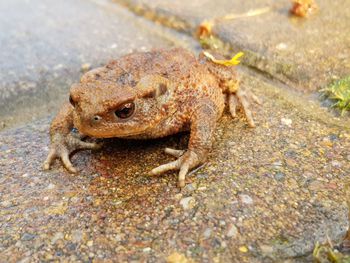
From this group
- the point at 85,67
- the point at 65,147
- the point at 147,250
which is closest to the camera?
the point at 147,250

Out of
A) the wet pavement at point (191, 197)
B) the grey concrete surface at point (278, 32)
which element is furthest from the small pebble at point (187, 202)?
the grey concrete surface at point (278, 32)

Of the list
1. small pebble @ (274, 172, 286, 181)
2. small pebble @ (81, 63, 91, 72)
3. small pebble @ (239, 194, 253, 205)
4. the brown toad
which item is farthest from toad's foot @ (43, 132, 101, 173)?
small pebble @ (274, 172, 286, 181)

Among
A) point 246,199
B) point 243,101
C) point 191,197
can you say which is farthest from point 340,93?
point 191,197

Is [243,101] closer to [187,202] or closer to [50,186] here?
[187,202]

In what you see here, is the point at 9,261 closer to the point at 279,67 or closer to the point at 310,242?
the point at 310,242

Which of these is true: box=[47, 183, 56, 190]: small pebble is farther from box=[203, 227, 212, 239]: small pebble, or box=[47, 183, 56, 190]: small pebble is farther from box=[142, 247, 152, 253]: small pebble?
box=[203, 227, 212, 239]: small pebble

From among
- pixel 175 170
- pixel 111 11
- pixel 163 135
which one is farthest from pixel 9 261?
pixel 111 11

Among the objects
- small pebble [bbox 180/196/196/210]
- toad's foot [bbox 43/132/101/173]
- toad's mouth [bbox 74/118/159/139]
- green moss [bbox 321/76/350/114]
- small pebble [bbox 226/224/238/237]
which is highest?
green moss [bbox 321/76/350/114]
